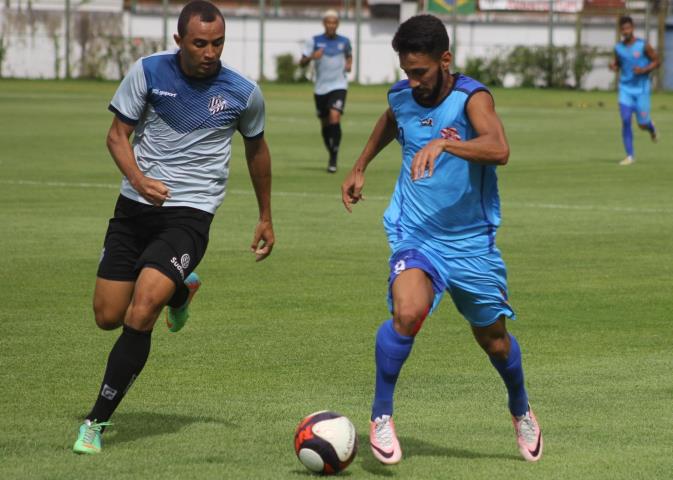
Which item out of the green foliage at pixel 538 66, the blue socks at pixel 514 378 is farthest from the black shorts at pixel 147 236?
the green foliage at pixel 538 66

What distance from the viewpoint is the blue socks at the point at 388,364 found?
6477 millimetres

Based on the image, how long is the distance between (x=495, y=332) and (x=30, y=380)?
115 inches

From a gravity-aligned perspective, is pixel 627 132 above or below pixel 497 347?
below

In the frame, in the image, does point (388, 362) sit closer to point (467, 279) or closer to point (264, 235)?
point (467, 279)

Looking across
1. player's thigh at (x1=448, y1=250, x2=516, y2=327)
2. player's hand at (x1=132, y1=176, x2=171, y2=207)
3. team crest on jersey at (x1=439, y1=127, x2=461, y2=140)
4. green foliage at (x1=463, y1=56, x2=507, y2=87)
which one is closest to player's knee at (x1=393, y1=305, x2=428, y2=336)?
player's thigh at (x1=448, y1=250, x2=516, y2=327)

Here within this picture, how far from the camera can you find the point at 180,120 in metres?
7.41

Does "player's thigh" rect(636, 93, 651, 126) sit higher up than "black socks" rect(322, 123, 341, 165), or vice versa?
"player's thigh" rect(636, 93, 651, 126)

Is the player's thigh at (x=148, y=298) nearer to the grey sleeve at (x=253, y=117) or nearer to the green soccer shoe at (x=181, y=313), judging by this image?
the grey sleeve at (x=253, y=117)

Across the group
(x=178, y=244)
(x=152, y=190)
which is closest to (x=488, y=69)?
(x=178, y=244)

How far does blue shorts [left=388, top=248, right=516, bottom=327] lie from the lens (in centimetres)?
661

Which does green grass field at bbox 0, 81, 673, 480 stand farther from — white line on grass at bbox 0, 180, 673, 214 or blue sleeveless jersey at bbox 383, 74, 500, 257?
blue sleeveless jersey at bbox 383, 74, 500, 257

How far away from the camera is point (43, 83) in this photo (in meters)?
53.3

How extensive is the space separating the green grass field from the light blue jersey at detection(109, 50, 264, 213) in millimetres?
1186

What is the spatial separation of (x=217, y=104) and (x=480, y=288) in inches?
69.7
